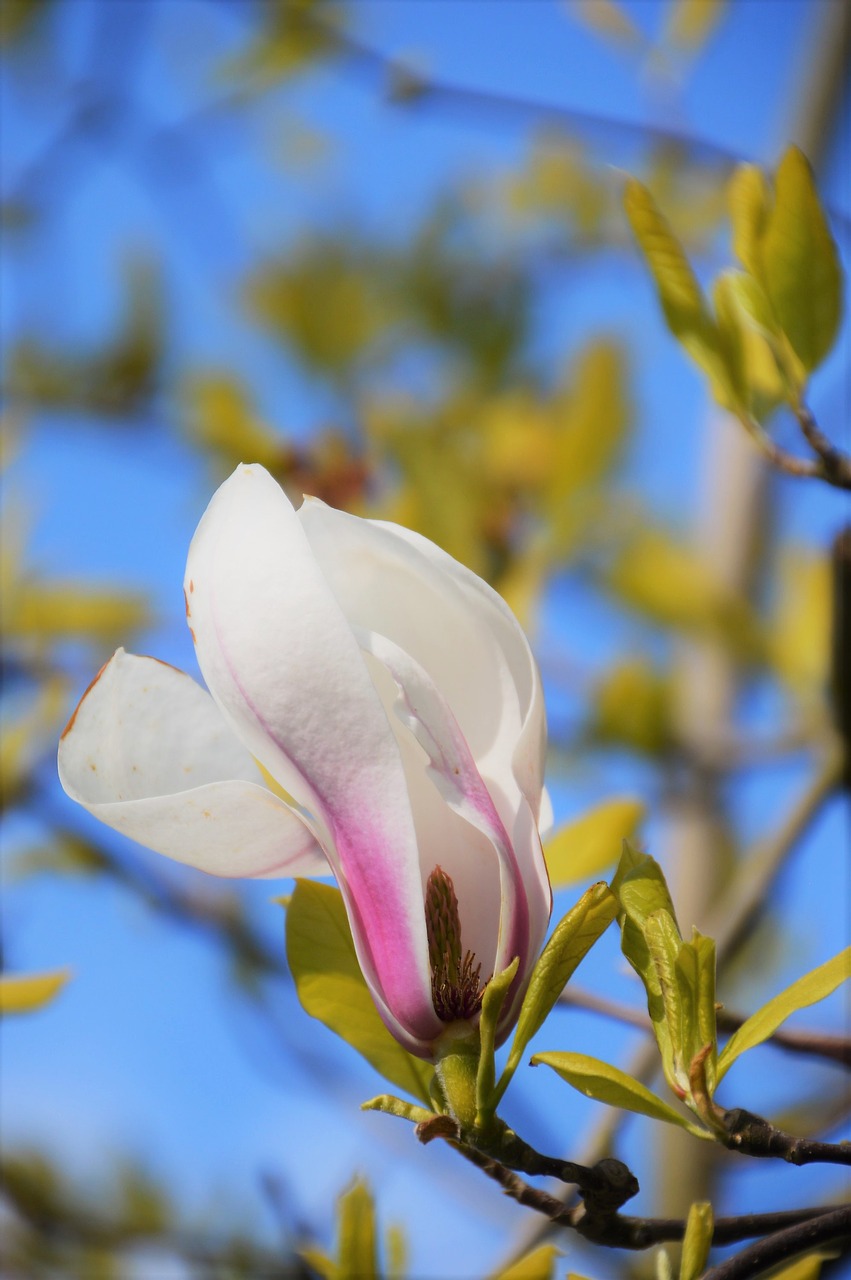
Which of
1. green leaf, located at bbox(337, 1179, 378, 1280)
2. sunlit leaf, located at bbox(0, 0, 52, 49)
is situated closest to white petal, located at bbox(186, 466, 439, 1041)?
green leaf, located at bbox(337, 1179, 378, 1280)

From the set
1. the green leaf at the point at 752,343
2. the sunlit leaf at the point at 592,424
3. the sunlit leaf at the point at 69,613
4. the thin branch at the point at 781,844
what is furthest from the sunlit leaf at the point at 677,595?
the green leaf at the point at 752,343

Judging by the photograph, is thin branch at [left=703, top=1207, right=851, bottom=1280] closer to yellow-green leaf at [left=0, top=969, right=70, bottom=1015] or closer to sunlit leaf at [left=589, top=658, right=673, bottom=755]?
yellow-green leaf at [left=0, top=969, right=70, bottom=1015]

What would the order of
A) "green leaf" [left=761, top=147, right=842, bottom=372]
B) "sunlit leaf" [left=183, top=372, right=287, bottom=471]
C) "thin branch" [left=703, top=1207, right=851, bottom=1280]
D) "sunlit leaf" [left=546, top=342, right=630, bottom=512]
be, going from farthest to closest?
"sunlit leaf" [left=183, top=372, right=287, bottom=471] → "sunlit leaf" [left=546, top=342, right=630, bottom=512] → "green leaf" [left=761, top=147, right=842, bottom=372] → "thin branch" [left=703, top=1207, right=851, bottom=1280]

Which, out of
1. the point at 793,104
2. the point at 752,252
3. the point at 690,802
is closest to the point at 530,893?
the point at 752,252

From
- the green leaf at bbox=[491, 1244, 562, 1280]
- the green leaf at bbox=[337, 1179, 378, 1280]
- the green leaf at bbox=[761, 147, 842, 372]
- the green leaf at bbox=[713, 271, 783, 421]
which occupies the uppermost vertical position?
the green leaf at bbox=[761, 147, 842, 372]

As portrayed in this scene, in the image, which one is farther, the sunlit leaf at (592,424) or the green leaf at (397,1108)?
the sunlit leaf at (592,424)

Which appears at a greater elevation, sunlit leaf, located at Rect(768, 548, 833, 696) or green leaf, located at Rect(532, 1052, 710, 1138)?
green leaf, located at Rect(532, 1052, 710, 1138)

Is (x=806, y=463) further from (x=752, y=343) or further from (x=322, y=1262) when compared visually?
(x=322, y=1262)

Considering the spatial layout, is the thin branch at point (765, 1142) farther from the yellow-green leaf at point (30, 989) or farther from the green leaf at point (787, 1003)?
the yellow-green leaf at point (30, 989)
